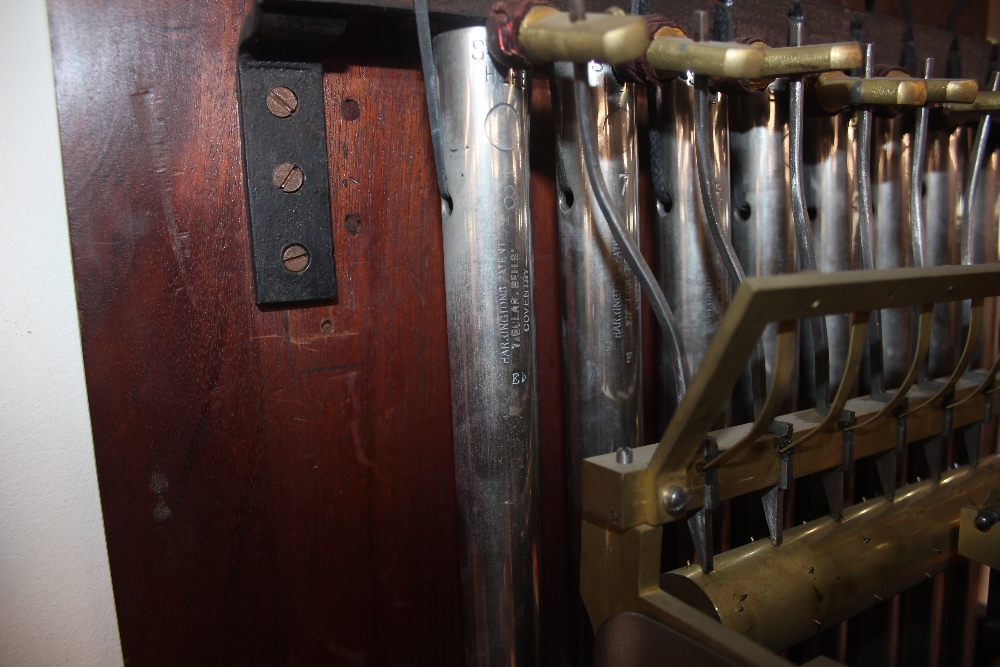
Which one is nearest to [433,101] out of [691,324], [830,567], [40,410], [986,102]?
[691,324]

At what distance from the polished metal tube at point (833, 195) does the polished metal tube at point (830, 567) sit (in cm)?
19

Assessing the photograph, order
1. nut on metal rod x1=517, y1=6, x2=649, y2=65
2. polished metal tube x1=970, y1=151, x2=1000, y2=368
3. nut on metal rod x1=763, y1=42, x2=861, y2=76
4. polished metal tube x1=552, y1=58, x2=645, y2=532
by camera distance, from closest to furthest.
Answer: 1. nut on metal rod x1=517, y1=6, x2=649, y2=65
2. nut on metal rod x1=763, y1=42, x2=861, y2=76
3. polished metal tube x1=552, y1=58, x2=645, y2=532
4. polished metal tube x1=970, y1=151, x2=1000, y2=368

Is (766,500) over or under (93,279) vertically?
under

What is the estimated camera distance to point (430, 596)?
0.84m

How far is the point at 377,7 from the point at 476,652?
2.09ft

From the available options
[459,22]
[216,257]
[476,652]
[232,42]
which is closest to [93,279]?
[216,257]

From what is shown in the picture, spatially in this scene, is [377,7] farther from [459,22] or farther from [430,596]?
[430,596]

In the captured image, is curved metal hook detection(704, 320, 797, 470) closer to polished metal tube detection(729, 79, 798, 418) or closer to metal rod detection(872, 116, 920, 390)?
polished metal tube detection(729, 79, 798, 418)

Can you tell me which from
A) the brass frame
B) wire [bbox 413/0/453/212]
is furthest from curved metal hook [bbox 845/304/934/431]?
wire [bbox 413/0/453/212]

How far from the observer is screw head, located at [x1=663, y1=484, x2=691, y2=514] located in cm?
60

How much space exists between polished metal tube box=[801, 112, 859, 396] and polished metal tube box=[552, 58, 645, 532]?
1.00ft

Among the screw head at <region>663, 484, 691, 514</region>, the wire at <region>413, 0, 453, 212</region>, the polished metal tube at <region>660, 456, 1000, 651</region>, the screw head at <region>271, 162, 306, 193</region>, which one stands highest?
the wire at <region>413, 0, 453, 212</region>

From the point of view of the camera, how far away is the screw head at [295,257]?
70 cm

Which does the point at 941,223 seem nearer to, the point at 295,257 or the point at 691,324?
the point at 691,324
